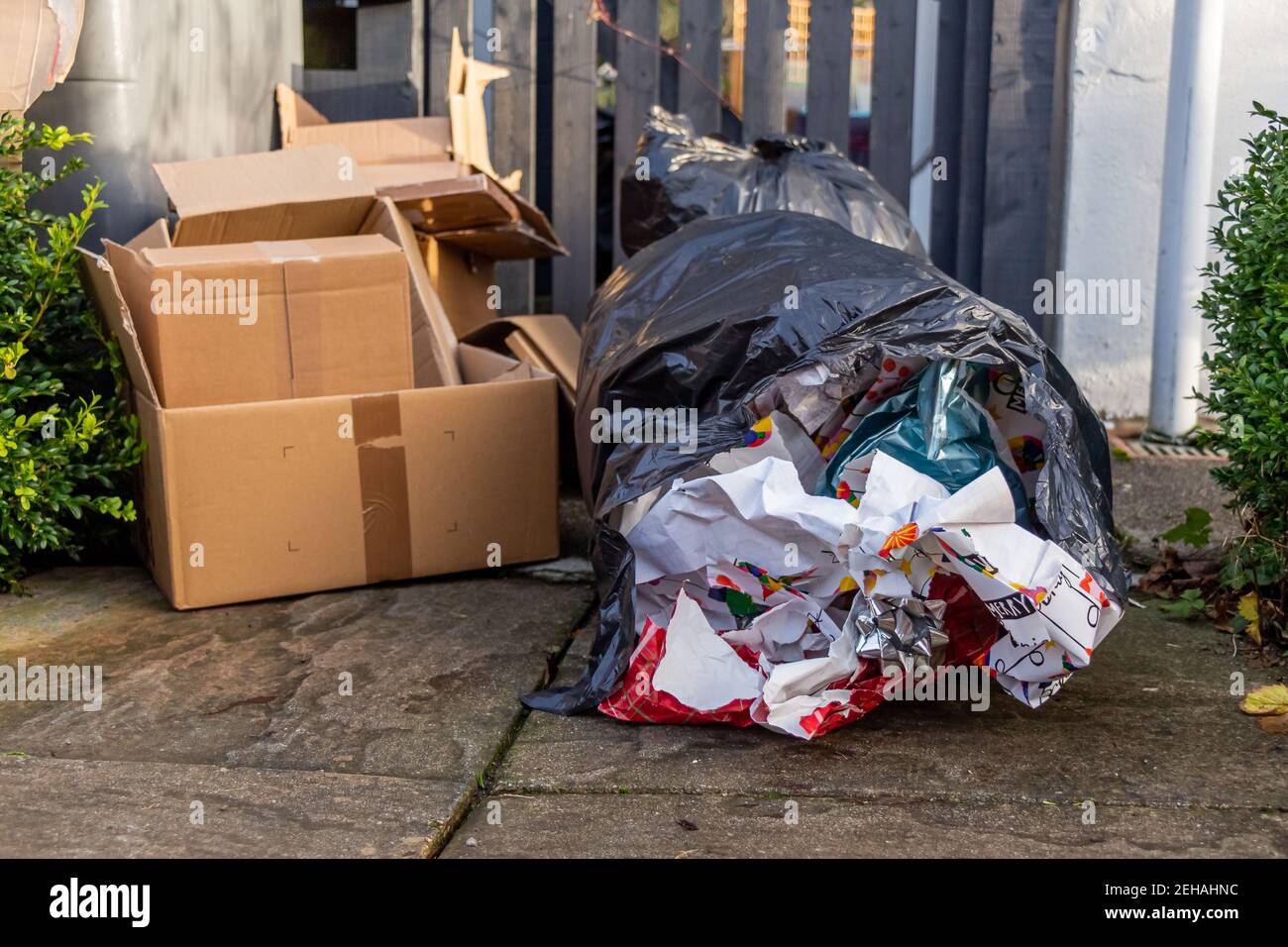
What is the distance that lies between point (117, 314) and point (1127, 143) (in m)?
3.35

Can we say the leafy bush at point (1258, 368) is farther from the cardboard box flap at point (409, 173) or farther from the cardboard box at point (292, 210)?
the cardboard box flap at point (409, 173)

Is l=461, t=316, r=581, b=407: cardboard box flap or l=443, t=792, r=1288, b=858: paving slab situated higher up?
l=461, t=316, r=581, b=407: cardboard box flap

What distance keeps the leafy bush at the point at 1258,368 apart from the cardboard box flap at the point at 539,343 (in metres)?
1.59

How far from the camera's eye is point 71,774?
1.97 meters

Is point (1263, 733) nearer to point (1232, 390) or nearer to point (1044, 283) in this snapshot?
point (1232, 390)

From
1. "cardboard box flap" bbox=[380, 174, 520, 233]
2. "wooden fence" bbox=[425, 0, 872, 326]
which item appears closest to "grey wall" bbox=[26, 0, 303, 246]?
"cardboard box flap" bbox=[380, 174, 520, 233]

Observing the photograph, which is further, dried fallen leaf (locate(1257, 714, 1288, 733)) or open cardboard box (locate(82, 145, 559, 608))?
open cardboard box (locate(82, 145, 559, 608))

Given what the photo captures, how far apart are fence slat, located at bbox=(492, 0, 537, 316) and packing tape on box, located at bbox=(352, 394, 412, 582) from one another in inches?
60.8

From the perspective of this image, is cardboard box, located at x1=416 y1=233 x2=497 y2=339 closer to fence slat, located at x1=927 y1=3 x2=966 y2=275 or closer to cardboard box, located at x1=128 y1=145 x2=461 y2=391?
cardboard box, located at x1=128 y1=145 x2=461 y2=391

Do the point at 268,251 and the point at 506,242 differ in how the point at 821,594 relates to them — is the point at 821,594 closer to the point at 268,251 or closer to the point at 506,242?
the point at 268,251

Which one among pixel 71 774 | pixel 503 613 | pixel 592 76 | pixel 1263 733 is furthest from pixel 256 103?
pixel 1263 733

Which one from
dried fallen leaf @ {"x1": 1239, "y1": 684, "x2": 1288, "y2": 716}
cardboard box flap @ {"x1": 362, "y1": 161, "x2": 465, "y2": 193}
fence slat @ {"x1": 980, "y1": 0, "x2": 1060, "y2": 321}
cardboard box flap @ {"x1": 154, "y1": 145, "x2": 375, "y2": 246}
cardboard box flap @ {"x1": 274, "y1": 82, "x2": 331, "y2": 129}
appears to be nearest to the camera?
dried fallen leaf @ {"x1": 1239, "y1": 684, "x2": 1288, "y2": 716}

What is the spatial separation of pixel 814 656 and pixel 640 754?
360 millimetres

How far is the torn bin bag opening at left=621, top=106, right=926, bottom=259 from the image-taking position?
3.45 meters
